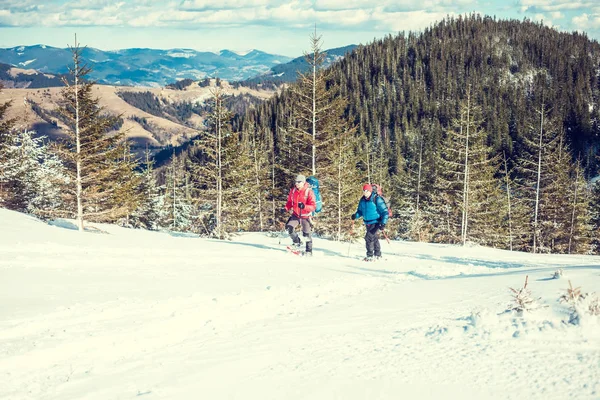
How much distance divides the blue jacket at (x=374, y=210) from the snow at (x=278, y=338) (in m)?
3.42

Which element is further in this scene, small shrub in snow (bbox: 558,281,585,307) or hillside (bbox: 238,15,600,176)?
hillside (bbox: 238,15,600,176)

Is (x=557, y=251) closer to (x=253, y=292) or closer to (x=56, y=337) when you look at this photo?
(x=253, y=292)

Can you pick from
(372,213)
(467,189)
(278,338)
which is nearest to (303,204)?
(372,213)

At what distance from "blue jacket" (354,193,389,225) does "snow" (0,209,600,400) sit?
3421mm

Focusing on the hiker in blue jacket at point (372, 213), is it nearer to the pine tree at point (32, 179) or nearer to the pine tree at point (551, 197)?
the pine tree at point (32, 179)

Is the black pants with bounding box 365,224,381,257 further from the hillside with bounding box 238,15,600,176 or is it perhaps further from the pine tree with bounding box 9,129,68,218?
the hillside with bounding box 238,15,600,176

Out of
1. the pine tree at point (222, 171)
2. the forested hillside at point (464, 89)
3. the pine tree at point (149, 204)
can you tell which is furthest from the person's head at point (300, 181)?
the forested hillside at point (464, 89)

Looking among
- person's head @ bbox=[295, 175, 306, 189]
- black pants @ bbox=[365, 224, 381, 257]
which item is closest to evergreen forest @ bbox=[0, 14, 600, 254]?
black pants @ bbox=[365, 224, 381, 257]

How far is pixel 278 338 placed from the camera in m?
4.29

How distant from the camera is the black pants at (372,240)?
11711 mm

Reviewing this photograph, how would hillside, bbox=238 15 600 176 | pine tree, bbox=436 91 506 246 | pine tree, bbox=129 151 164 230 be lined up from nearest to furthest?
pine tree, bbox=436 91 506 246 → pine tree, bbox=129 151 164 230 → hillside, bbox=238 15 600 176

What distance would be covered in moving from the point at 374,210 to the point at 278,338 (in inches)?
300

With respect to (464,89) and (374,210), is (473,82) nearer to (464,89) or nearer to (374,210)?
(464,89)

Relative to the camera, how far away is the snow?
3.05 meters
